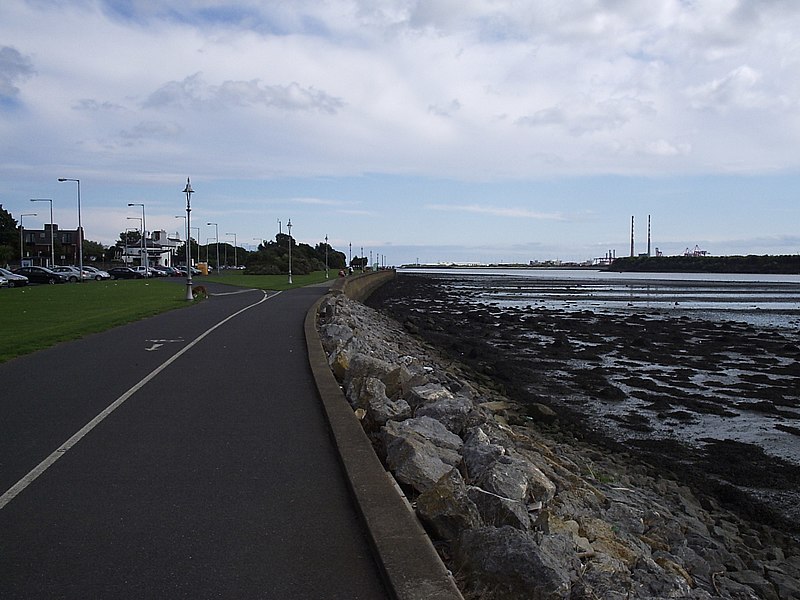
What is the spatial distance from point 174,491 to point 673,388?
15394 millimetres

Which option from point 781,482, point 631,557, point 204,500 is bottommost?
point 781,482

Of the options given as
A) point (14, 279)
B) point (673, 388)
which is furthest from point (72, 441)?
point (14, 279)

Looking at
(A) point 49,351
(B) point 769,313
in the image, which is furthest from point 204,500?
(B) point 769,313

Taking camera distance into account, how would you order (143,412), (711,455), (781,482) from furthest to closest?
(711,455), (781,482), (143,412)

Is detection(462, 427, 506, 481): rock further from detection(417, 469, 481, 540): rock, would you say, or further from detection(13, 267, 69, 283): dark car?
detection(13, 267, 69, 283): dark car

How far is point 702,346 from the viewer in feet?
93.9

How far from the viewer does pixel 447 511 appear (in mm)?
5551

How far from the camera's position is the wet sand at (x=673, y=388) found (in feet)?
37.9

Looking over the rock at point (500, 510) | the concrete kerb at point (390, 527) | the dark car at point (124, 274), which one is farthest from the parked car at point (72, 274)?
the rock at point (500, 510)

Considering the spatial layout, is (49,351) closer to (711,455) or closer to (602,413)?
(602,413)

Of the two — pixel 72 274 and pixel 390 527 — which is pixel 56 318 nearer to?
pixel 390 527

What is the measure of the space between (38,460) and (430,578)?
4.56 metres

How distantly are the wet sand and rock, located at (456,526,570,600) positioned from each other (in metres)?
5.97

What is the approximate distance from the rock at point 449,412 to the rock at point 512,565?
460 centimetres
